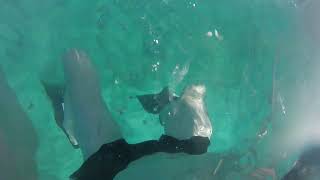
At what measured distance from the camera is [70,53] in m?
6.65

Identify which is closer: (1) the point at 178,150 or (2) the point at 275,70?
(2) the point at 275,70

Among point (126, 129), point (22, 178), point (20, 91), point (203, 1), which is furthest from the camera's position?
point (22, 178)

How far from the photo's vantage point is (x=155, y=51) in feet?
22.0

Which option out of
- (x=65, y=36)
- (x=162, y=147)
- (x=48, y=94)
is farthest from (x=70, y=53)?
(x=162, y=147)

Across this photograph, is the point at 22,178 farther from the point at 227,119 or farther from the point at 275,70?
the point at 275,70

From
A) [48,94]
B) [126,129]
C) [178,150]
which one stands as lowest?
[178,150]

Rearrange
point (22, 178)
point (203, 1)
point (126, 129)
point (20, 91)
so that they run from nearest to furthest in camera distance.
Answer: point (203, 1) < point (20, 91) < point (126, 129) < point (22, 178)

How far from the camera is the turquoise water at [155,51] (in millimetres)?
6293

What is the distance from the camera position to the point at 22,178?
8906mm

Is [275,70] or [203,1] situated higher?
[203,1]

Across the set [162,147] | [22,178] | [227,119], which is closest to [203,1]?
[227,119]

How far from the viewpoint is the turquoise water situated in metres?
6.29

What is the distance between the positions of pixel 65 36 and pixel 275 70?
3.91 metres

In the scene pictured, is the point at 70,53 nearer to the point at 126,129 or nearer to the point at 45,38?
the point at 45,38
